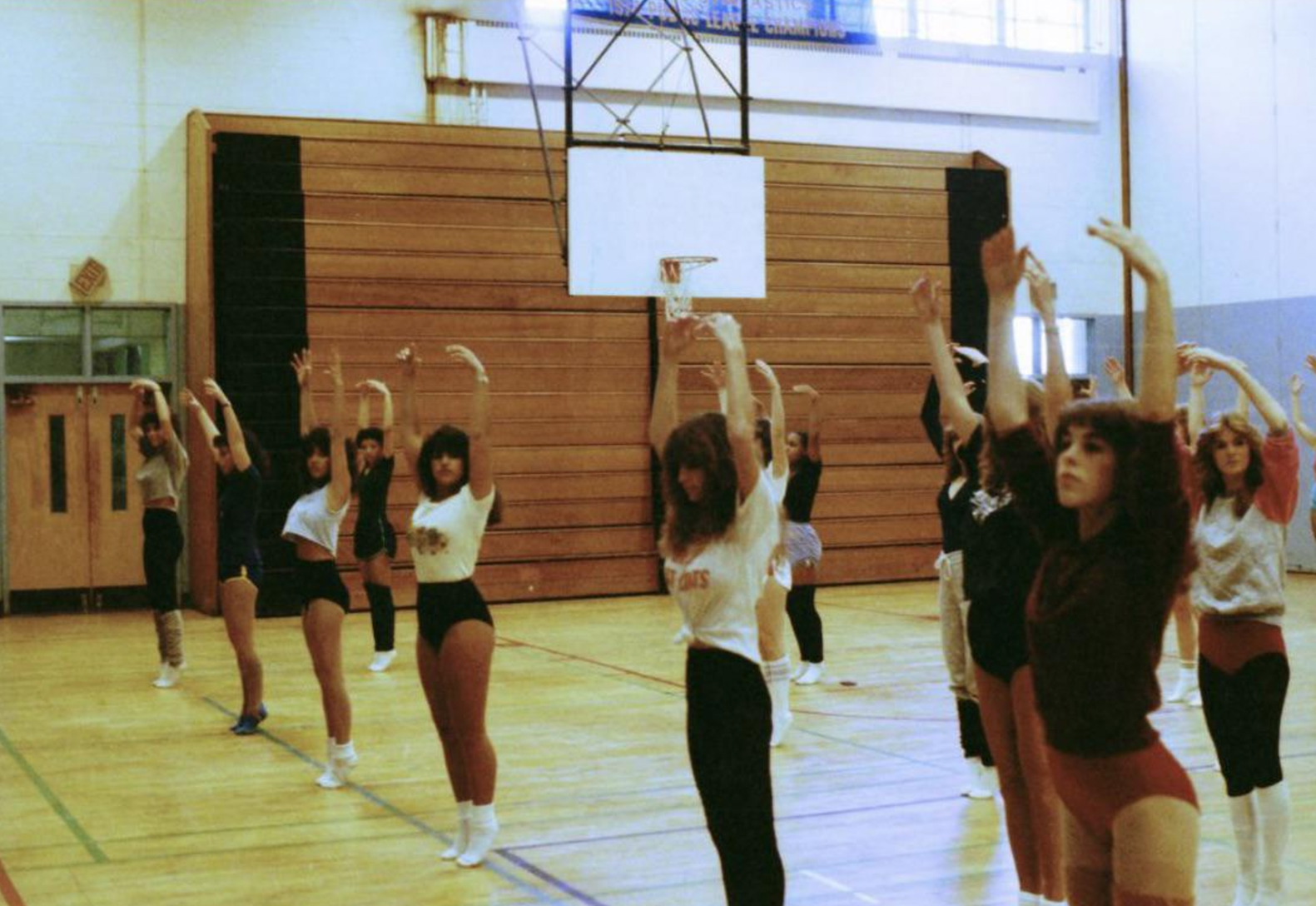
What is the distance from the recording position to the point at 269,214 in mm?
14359

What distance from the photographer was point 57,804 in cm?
688

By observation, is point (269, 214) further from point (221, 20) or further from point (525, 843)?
point (525, 843)

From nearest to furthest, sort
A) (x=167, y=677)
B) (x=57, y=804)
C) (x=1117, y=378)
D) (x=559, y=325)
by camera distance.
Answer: (x=1117, y=378), (x=57, y=804), (x=167, y=677), (x=559, y=325)

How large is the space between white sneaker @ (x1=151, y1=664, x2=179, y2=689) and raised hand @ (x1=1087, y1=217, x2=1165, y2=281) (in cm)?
847

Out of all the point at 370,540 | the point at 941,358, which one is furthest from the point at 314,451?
the point at 941,358

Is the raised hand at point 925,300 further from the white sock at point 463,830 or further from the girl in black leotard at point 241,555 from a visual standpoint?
the girl in black leotard at point 241,555

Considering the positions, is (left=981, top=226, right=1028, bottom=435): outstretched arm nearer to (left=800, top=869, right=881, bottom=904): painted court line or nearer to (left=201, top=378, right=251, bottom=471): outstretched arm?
(left=800, top=869, right=881, bottom=904): painted court line

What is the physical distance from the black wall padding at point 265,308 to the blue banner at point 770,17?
3.64 meters

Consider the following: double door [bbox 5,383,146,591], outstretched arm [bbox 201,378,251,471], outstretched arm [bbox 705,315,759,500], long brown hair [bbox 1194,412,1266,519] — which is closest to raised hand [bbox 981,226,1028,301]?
outstretched arm [bbox 705,315,759,500]

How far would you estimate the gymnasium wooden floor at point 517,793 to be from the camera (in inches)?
215

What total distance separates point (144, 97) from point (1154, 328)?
13.3m

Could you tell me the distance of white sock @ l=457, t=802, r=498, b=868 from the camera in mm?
5691

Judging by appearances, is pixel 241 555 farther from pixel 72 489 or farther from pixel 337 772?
pixel 72 489

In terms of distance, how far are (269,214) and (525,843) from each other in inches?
382
